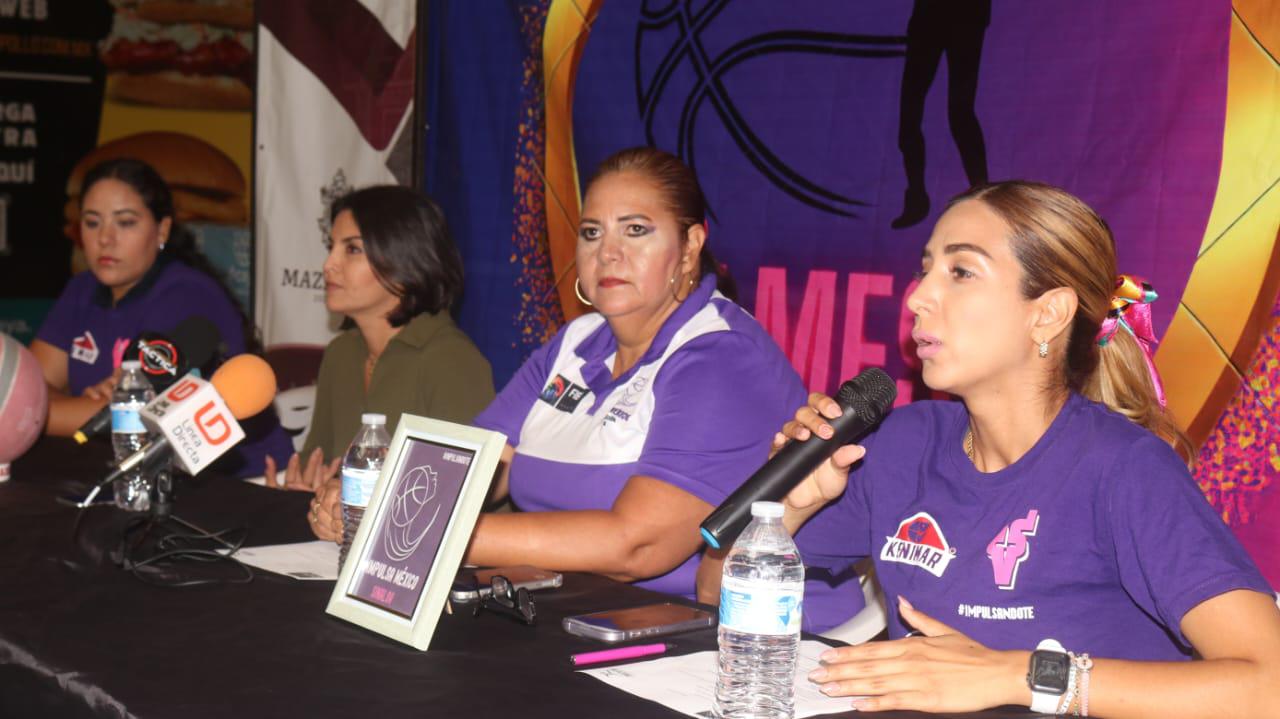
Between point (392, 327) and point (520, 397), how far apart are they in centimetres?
71

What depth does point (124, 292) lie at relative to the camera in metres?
3.74

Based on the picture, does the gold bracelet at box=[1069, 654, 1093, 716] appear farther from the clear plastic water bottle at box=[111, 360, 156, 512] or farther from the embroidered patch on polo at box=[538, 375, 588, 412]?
the clear plastic water bottle at box=[111, 360, 156, 512]

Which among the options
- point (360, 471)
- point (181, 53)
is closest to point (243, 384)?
point (360, 471)

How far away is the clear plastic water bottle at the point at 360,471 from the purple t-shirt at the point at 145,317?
5.52ft

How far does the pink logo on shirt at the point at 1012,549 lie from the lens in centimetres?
164

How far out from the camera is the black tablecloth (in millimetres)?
1337

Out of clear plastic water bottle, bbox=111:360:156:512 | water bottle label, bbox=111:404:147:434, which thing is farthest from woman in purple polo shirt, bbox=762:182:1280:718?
water bottle label, bbox=111:404:147:434

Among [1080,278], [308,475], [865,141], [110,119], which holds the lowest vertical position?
[308,475]

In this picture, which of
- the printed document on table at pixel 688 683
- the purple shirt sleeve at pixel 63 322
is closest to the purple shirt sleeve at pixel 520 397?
the printed document on table at pixel 688 683

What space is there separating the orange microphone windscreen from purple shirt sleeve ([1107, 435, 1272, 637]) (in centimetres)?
154

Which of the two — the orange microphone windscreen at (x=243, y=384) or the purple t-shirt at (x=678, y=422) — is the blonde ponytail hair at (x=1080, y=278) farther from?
the orange microphone windscreen at (x=243, y=384)

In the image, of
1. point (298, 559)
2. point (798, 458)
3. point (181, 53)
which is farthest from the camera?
point (181, 53)

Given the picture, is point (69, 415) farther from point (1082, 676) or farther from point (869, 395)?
point (1082, 676)

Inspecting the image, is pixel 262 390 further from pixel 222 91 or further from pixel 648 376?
pixel 222 91
